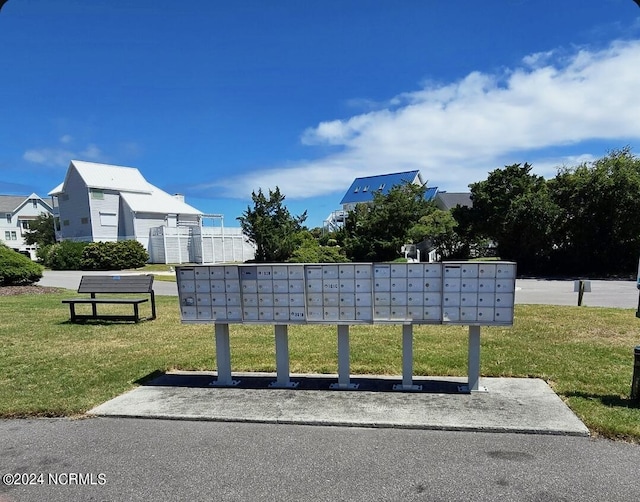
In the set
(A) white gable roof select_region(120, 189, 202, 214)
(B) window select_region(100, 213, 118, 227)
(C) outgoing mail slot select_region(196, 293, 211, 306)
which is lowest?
(C) outgoing mail slot select_region(196, 293, 211, 306)

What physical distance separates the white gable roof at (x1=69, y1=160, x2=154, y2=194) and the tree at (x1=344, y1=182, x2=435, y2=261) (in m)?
23.8

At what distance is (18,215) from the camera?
5919cm

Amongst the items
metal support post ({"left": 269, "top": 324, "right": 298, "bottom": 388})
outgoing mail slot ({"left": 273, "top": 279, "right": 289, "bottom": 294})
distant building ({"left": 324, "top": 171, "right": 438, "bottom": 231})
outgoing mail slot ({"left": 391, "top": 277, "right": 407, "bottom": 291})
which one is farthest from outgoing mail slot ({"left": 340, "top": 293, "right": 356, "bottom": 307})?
distant building ({"left": 324, "top": 171, "right": 438, "bottom": 231})

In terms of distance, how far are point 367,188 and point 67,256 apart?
40711mm

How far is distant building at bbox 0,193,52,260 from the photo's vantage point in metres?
57.2

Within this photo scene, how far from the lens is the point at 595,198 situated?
20203 mm

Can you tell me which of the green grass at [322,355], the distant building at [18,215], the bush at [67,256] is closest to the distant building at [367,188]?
the bush at [67,256]

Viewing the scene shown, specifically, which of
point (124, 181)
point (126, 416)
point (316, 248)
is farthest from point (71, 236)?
point (126, 416)

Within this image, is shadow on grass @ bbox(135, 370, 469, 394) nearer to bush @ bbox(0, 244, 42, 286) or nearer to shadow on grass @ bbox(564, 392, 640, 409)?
shadow on grass @ bbox(564, 392, 640, 409)

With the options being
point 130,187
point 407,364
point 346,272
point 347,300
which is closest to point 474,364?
point 407,364

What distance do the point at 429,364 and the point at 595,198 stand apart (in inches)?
770

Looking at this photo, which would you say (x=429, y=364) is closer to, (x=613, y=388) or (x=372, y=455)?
(x=613, y=388)

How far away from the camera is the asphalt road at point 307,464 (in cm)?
275

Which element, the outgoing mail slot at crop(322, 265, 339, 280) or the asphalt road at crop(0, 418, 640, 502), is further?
the outgoing mail slot at crop(322, 265, 339, 280)
